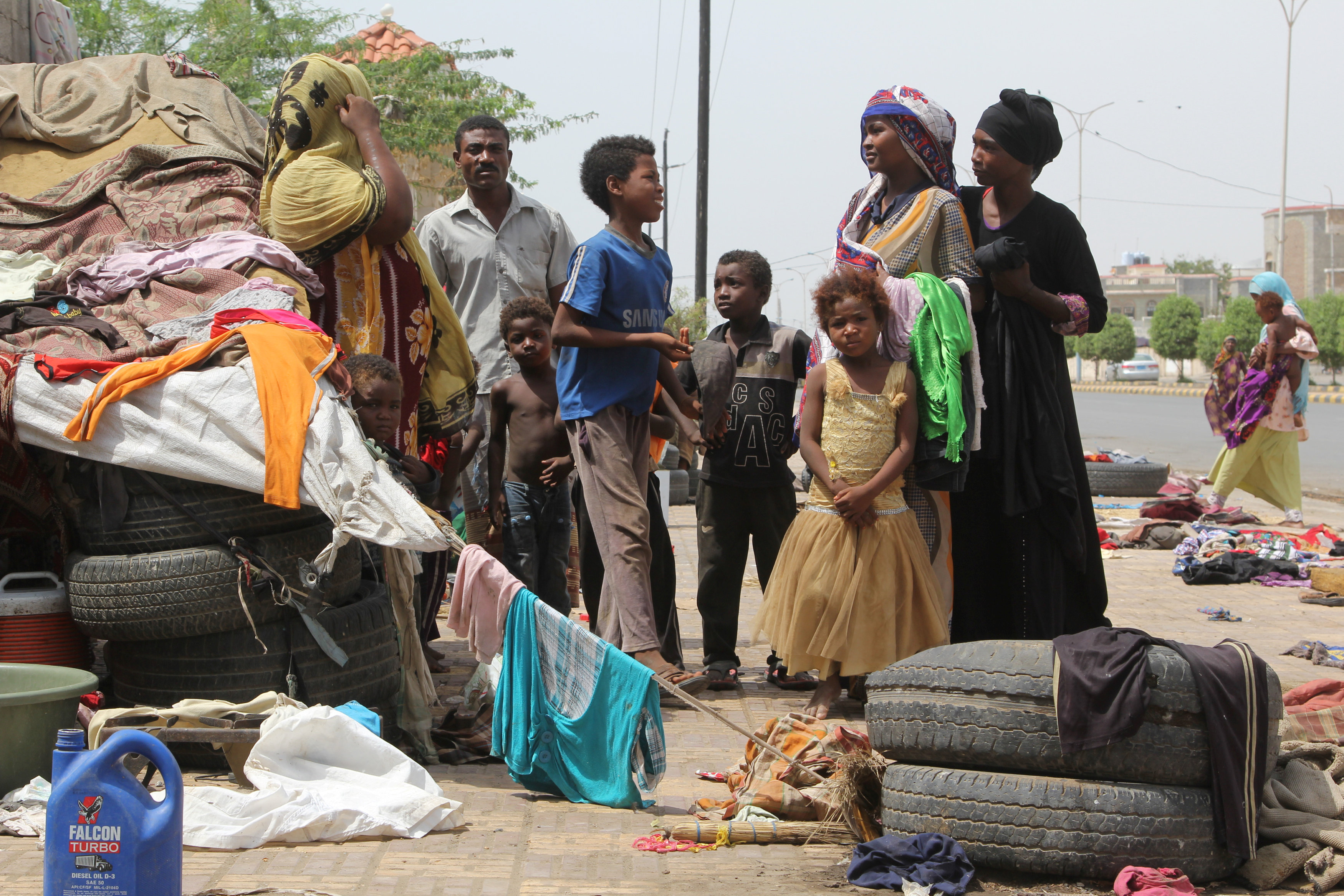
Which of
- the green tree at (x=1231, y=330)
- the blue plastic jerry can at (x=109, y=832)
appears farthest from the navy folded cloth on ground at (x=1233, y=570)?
the green tree at (x=1231, y=330)

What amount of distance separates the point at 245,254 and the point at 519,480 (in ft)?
5.19

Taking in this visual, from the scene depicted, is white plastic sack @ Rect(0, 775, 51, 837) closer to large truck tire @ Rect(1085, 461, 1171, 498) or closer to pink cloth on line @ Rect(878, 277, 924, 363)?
pink cloth on line @ Rect(878, 277, 924, 363)

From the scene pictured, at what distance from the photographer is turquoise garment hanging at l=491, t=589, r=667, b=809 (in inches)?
162

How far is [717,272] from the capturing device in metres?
6.30

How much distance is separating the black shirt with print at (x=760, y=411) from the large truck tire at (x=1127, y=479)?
9.25 metres

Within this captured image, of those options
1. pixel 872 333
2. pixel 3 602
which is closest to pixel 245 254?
pixel 3 602

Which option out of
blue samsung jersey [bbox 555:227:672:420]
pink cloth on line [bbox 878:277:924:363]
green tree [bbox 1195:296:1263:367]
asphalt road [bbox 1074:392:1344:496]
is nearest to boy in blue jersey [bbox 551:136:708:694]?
blue samsung jersey [bbox 555:227:672:420]

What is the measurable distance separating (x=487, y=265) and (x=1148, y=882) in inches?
181

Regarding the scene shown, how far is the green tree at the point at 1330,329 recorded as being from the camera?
58.1 meters

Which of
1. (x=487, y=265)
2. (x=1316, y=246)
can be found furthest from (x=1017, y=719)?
(x=1316, y=246)

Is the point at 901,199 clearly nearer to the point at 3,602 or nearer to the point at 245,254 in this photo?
the point at 245,254

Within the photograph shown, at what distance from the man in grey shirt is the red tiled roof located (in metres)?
18.0

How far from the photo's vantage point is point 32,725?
4.03m

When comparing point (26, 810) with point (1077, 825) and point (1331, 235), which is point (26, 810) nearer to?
point (1077, 825)
